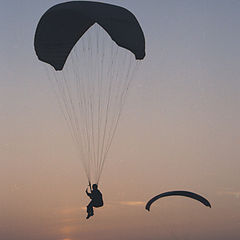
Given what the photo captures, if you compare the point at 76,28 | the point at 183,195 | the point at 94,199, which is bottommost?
the point at 183,195

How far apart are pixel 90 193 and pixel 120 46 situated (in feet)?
24.6

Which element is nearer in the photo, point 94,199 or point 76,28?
point 94,199

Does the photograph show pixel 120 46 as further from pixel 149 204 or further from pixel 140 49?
pixel 149 204

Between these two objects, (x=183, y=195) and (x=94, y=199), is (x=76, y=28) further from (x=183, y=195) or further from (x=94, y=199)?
(x=183, y=195)

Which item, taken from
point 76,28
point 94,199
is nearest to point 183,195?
point 94,199

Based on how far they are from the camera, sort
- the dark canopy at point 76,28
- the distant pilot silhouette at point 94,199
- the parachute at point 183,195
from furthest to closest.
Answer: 1. the parachute at point 183,195
2. the dark canopy at point 76,28
3. the distant pilot silhouette at point 94,199

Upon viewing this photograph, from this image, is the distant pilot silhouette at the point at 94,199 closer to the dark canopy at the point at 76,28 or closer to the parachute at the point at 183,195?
the parachute at the point at 183,195

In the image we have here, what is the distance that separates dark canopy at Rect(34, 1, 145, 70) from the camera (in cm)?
4525

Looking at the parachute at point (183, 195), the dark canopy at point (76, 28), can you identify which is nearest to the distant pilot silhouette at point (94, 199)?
the parachute at point (183, 195)

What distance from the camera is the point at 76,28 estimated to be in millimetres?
46938

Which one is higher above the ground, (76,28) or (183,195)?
(76,28)

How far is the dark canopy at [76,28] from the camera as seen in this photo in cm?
4525

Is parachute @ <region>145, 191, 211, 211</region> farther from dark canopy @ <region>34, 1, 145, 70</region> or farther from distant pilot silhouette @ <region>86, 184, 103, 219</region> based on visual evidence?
dark canopy @ <region>34, 1, 145, 70</region>

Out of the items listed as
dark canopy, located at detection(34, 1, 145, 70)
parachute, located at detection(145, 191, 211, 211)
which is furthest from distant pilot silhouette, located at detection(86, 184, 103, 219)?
dark canopy, located at detection(34, 1, 145, 70)
